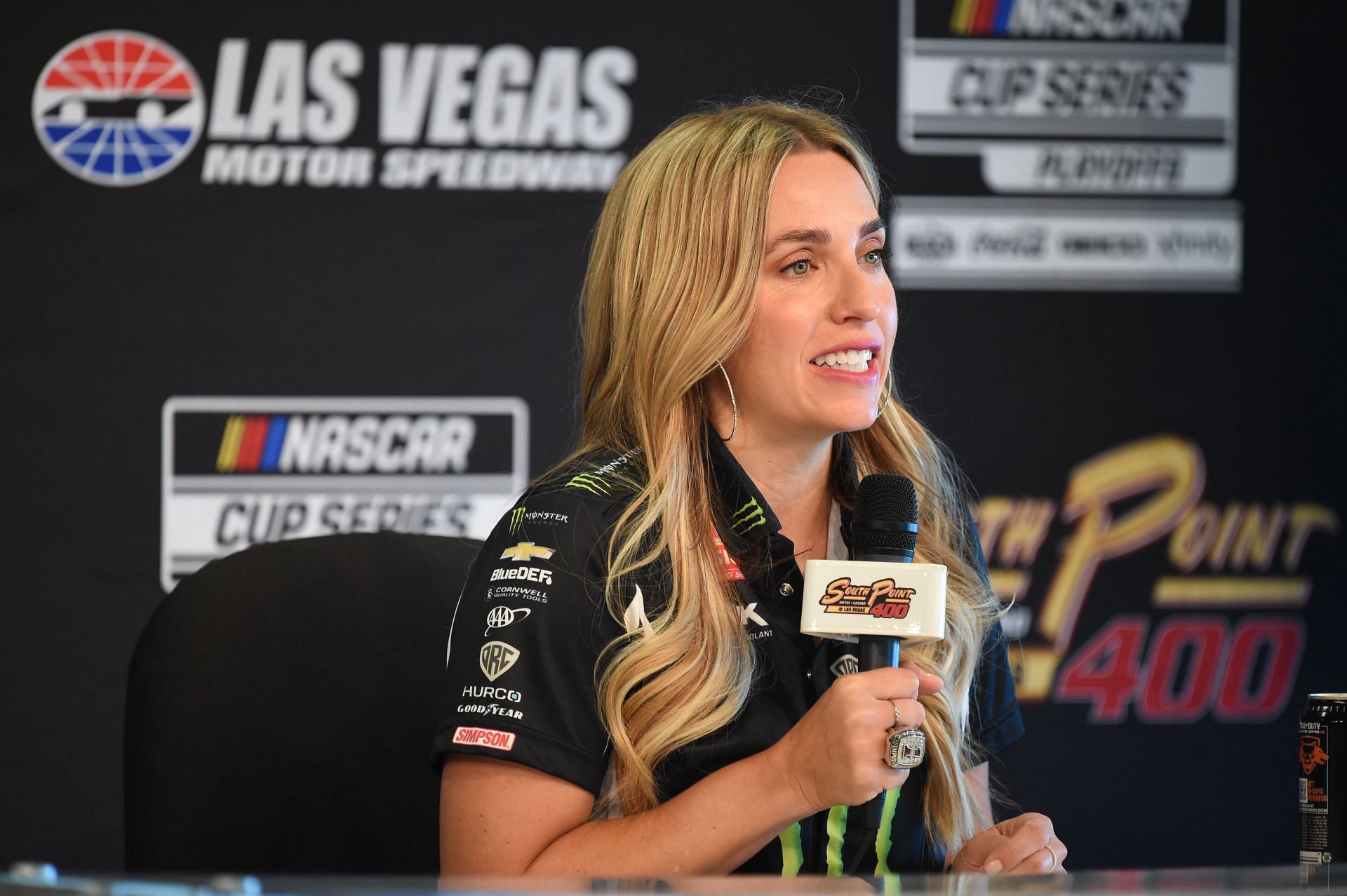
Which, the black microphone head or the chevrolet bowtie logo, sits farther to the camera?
the chevrolet bowtie logo

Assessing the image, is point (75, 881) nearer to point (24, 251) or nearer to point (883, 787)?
point (883, 787)

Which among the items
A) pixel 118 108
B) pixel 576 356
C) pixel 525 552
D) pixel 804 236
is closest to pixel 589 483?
pixel 525 552

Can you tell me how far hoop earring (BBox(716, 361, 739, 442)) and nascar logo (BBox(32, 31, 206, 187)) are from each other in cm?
188

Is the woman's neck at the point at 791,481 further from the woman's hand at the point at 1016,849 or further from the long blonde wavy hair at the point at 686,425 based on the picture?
the woman's hand at the point at 1016,849

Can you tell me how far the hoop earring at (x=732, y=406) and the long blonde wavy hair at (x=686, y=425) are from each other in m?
0.03

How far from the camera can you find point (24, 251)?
10.1 ft

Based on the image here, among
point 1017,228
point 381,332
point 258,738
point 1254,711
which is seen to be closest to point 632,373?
point 258,738

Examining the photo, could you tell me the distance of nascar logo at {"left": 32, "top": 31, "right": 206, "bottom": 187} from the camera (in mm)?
3084

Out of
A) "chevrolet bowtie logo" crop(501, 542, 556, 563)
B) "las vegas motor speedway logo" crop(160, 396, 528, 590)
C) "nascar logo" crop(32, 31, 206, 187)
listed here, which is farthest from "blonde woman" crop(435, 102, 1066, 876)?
"nascar logo" crop(32, 31, 206, 187)

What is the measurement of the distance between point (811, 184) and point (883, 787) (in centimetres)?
74

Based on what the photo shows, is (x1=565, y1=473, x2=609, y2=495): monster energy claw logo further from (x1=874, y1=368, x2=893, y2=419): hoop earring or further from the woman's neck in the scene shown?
(x1=874, y1=368, x2=893, y2=419): hoop earring

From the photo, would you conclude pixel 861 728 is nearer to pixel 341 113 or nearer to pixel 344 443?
pixel 344 443

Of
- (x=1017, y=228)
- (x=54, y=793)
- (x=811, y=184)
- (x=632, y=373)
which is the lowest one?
(x=54, y=793)

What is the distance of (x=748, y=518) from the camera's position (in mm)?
1644
